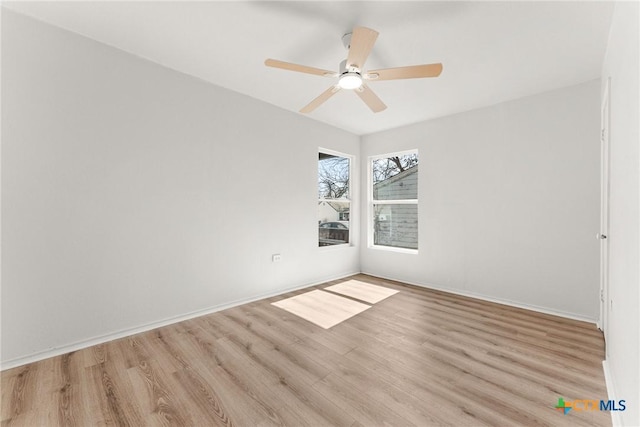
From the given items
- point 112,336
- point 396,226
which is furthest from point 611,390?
point 112,336

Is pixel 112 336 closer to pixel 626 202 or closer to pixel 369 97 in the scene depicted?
pixel 369 97

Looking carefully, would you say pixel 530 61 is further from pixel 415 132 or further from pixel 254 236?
pixel 254 236

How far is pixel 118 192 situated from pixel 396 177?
12.9 ft

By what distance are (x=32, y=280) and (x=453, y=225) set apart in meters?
4.56

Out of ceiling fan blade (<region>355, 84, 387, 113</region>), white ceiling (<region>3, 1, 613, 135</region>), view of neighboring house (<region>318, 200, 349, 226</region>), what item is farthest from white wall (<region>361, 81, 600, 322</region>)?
ceiling fan blade (<region>355, 84, 387, 113</region>)

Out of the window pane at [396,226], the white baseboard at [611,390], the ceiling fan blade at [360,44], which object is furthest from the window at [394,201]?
the ceiling fan blade at [360,44]

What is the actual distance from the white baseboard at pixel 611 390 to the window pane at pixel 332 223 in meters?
3.29

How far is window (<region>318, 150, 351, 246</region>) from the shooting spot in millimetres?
4461

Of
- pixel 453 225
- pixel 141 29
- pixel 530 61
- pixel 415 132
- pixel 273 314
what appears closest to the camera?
pixel 141 29

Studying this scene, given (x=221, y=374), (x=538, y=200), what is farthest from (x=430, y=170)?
(x=221, y=374)

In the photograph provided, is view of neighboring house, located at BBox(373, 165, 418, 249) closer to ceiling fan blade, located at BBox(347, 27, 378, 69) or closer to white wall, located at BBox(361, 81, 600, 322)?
white wall, located at BBox(361, 81, 600, 322)

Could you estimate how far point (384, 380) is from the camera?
1.84 m

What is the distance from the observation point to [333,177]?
469cm

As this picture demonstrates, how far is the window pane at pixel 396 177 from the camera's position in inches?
176
